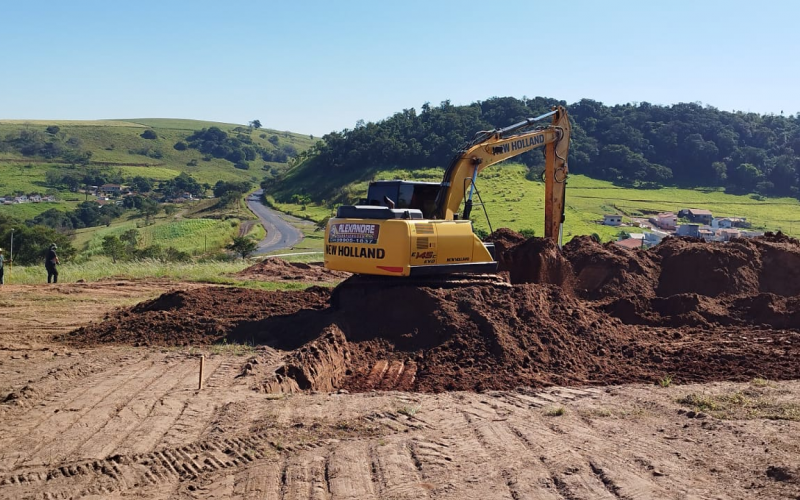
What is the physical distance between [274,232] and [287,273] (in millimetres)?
34590

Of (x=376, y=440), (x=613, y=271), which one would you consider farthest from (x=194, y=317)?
(x=613, y=271)

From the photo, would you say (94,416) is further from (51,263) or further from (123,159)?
(123,159)

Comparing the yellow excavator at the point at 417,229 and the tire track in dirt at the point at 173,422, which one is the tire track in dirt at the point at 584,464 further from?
the yellow excavator at the point at 417,229

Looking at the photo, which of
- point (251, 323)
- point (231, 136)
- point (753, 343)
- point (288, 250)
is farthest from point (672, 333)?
point (231, 136)

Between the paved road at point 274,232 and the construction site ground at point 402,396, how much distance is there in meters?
31.5

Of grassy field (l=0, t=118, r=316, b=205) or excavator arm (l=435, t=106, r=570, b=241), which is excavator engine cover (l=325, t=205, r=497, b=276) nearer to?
excavator arm (l=435, t=106, r=570, b=241)

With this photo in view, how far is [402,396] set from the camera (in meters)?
10.1

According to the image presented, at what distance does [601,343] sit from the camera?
1333 cm

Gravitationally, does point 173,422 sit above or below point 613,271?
below

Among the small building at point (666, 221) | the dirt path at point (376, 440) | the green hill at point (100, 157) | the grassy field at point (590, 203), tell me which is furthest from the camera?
the green hill at point (100, 157)

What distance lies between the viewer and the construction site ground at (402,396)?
7.19 metres

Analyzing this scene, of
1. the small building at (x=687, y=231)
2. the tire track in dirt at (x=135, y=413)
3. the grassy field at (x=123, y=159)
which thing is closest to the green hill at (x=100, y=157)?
the grassy field at (x=123, y=159)

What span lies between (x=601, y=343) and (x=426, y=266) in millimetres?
3524

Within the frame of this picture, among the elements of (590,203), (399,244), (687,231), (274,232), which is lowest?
(274,232)
